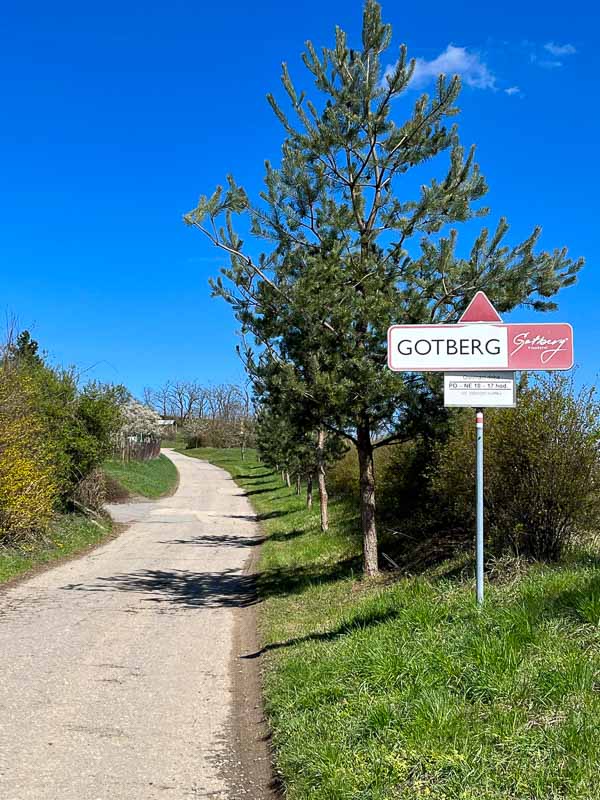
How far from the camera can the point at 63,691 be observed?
6.34 m

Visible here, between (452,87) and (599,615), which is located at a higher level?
(452,87)

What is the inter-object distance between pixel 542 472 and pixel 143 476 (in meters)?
32.3

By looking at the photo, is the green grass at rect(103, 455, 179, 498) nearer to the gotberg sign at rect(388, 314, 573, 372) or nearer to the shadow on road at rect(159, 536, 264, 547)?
the shadow on road at rect(159, 536, 264, 547)

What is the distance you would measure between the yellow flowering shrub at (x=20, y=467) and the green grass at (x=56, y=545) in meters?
0.36

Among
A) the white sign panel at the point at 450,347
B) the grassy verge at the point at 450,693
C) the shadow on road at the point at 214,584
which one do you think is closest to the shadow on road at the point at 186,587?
the shadow on road at the point at 214,584

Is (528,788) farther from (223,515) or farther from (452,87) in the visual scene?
(223,515)

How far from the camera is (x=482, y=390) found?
20.5ft

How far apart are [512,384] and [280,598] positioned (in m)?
5.84

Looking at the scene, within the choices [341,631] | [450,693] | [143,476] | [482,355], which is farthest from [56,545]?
[143,476]

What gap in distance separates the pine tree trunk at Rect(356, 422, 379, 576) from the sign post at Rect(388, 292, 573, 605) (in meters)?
4.40

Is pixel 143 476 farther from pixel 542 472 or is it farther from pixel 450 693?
pixel 450 693

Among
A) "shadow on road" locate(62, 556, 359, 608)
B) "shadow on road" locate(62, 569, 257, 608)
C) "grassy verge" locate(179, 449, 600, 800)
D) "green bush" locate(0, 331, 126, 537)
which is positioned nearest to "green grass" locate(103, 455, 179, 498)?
"green bush" locate(0, 331, 126, 537)

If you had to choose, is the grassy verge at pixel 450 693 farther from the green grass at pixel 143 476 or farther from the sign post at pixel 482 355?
the green grass at pixel 143 476

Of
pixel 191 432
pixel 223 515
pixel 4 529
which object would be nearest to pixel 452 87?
pixel 4 529
